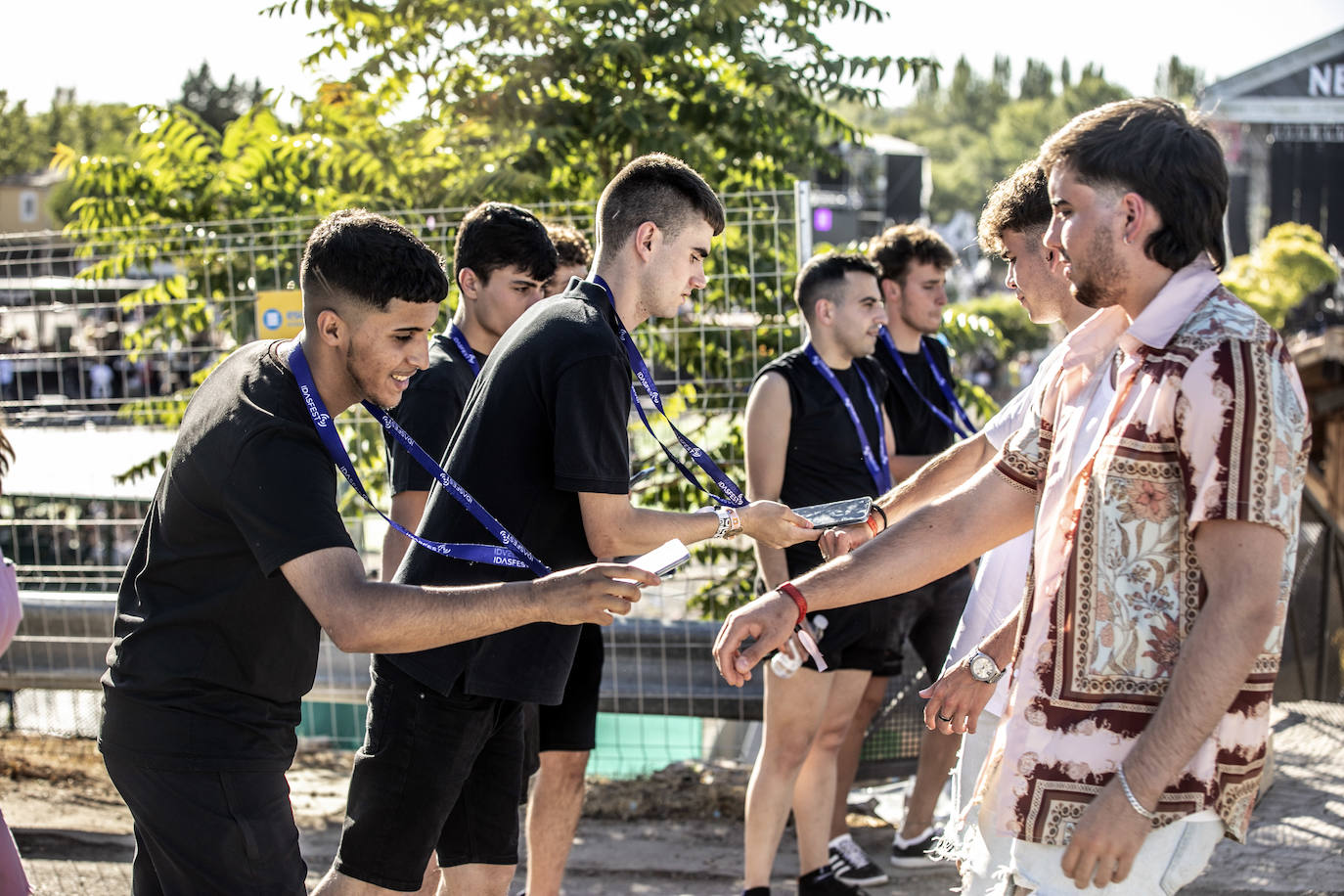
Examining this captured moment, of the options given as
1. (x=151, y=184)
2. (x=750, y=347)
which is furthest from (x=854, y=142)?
(x=151, y=184)

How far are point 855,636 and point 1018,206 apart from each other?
5.83ft

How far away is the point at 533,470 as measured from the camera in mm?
3248

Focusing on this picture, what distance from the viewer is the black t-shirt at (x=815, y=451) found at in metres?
4.86

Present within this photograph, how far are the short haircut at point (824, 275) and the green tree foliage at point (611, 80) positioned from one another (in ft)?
6.12

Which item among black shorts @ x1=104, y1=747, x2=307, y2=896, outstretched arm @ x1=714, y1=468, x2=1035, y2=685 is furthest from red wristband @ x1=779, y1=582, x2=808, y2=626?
black shorts @ x1=104, y1=747, x2=307, y2=896

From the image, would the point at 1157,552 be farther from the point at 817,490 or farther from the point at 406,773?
the point at 817,490

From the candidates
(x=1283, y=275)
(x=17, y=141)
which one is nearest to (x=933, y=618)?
(x=1283, y=275)

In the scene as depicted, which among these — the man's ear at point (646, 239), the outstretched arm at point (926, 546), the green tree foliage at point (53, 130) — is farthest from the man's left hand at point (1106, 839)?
the green tree foliage at point (53, 130)

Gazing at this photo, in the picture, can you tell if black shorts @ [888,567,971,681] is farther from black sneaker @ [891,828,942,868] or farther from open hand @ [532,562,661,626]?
open hand @ [532,562,661,626]

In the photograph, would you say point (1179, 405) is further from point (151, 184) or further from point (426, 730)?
point (151, 184)

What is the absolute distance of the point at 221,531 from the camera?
8.66ft

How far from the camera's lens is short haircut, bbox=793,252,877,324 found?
16.3 ft

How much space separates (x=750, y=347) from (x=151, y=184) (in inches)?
144

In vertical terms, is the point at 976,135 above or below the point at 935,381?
above
